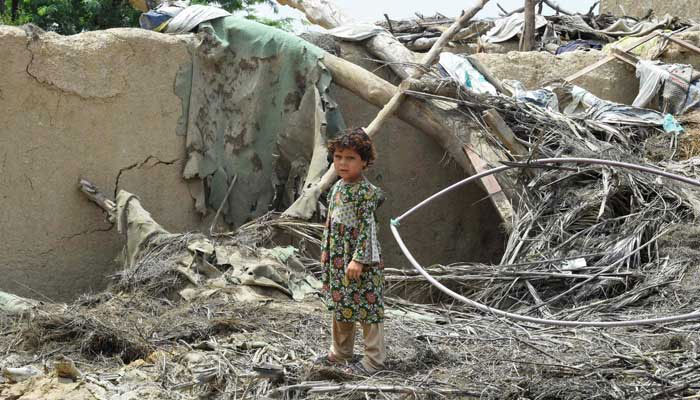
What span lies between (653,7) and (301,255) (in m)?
9.04

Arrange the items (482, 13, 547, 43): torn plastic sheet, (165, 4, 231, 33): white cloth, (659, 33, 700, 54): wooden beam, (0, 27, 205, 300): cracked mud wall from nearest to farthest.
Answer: (0, 27, 205, 300): cracked mud wall < (165, 4, 231, 33): white cloth < (659, 33, 700, 54): wooden beam < (482, 13, 547, 43): torn plastic sheet

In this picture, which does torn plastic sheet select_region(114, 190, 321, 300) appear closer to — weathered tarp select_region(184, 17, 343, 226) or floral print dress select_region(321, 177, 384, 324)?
weathered tarp select_region(184, 17, 343, 226)

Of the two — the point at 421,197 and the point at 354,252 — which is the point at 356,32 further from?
the point at 354,252

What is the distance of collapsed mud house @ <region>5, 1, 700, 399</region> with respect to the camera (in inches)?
183

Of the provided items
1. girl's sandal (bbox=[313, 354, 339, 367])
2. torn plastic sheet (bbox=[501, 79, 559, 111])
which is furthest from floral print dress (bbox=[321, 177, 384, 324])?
torn plastic sheet (bbox=[501, 79, 559, 111])

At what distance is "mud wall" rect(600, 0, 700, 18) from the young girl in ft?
34.2

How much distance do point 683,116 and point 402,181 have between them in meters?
2.49

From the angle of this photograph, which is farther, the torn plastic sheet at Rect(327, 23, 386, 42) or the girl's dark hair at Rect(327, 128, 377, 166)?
the torn plastic sheet at Rect(327, 23, 386, 42)

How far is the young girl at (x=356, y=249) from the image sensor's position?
460 cm

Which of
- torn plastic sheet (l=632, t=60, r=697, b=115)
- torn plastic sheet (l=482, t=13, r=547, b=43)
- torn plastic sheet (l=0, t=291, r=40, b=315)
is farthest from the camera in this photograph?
torn plastic sheet (l=482, t=13, r=547, b=43)

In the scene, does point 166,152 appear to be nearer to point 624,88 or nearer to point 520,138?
point 520,138

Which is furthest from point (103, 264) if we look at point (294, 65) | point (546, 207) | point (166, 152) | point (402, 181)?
point (546, 207)

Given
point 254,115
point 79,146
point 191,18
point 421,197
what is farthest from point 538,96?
point 79,146

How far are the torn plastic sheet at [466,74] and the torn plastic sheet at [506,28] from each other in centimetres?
344
